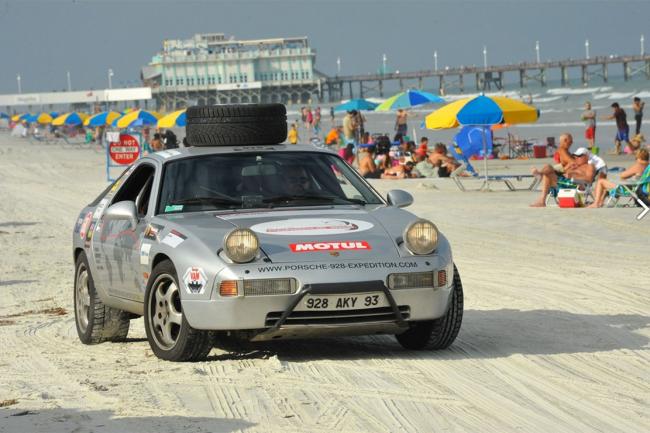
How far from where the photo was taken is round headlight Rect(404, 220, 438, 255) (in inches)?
281

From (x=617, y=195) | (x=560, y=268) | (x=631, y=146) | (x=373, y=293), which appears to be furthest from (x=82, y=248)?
(x=631, y=146)

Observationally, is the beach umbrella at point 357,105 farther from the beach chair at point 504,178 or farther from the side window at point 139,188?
the side window at point 139,188

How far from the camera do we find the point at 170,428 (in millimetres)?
5637

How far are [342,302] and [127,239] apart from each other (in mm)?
1631

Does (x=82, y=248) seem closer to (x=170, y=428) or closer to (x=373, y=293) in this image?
(x=373, y=293)

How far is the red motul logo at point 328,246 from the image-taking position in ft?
23.0

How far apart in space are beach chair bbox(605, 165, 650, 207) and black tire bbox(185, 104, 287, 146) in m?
9.52

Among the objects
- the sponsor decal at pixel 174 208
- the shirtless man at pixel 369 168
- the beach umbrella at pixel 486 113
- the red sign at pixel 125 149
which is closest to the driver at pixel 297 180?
the sponsor decal at pixel 174 208

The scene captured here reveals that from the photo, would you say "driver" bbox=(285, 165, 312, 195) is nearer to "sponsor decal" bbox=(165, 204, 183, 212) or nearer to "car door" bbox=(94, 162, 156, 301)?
"sponsor decal" bbox=(165, 204, 183, 212)

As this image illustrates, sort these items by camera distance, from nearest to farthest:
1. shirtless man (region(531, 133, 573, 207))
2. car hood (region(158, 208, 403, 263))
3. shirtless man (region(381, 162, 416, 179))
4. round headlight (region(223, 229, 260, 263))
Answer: round headlight (region(223, 229, 260, 263))
car hood (region(158, 208, 403, 263))
shirtless man (region(531, 133, 573, 207))
shirtless man (region(381, 162, 416, 179))

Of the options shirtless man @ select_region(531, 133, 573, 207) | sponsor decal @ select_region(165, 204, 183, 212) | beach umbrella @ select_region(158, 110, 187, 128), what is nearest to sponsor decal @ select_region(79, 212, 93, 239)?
sponsor decal @ select_region(165, 204, 183, 212)

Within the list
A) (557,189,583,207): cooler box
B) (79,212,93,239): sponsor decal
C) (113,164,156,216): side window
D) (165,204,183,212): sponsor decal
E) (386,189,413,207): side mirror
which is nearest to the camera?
(165,204,183,212): sponsor decal

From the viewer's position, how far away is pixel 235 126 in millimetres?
8578

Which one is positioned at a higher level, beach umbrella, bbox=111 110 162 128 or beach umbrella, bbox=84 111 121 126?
beach umbrella, bbox=111 110 162 128
